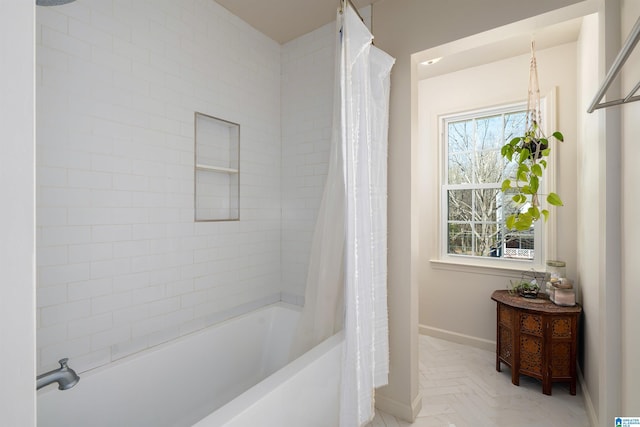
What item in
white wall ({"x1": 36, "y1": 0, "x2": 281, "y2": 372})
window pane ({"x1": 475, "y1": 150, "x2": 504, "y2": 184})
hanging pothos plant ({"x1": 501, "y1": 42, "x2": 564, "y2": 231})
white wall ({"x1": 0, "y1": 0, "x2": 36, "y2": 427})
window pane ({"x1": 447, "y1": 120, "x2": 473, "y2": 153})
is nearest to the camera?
white wall ({"x1": 0, "y1": 0, "x2": 36, "y2": 427})

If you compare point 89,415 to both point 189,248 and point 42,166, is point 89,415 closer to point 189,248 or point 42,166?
point 189,248

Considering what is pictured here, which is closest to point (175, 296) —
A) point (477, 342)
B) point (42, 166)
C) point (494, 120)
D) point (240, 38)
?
point (42, 166)

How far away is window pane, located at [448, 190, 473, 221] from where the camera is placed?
127 inches

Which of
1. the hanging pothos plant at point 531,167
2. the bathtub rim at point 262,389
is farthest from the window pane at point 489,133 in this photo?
the bathtub rim at point 262,389

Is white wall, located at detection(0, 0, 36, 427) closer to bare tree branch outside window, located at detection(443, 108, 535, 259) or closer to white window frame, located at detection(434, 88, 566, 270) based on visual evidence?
white window frame, located at detection(434, 88, 566, 270)

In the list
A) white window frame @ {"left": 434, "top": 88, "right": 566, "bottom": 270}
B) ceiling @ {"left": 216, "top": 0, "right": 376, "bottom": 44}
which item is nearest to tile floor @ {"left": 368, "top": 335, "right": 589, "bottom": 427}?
white window frame @ {"left": 434, "top": 88, "right": 566, "bottom": 270}

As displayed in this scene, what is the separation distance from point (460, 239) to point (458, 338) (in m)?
1.03

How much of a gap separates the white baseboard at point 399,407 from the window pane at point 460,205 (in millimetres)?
1888

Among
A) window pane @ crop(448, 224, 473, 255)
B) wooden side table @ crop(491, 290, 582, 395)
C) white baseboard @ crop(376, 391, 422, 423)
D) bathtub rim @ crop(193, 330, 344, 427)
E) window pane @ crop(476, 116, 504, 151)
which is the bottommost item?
white baseboard @ crop(376, 391, 422, 423)

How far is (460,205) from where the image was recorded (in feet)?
10.7

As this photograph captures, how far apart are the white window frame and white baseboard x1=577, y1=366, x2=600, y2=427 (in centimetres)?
92

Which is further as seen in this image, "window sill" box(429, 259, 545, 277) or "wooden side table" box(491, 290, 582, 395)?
"window sill" box(429, 259, 545, 277)

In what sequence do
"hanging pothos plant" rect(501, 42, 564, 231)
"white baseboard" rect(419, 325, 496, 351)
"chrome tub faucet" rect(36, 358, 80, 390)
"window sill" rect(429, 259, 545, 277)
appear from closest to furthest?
"chrome tub faucet" rect(36, 358, 80, 390) < "hanging pothos plant" rect(501, 42, 564, 231) < "window sill" rect(429, 259, 545, 277) < "white baseboard" rect(419, 325, 496, 351)

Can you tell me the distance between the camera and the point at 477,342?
2.98 meters
